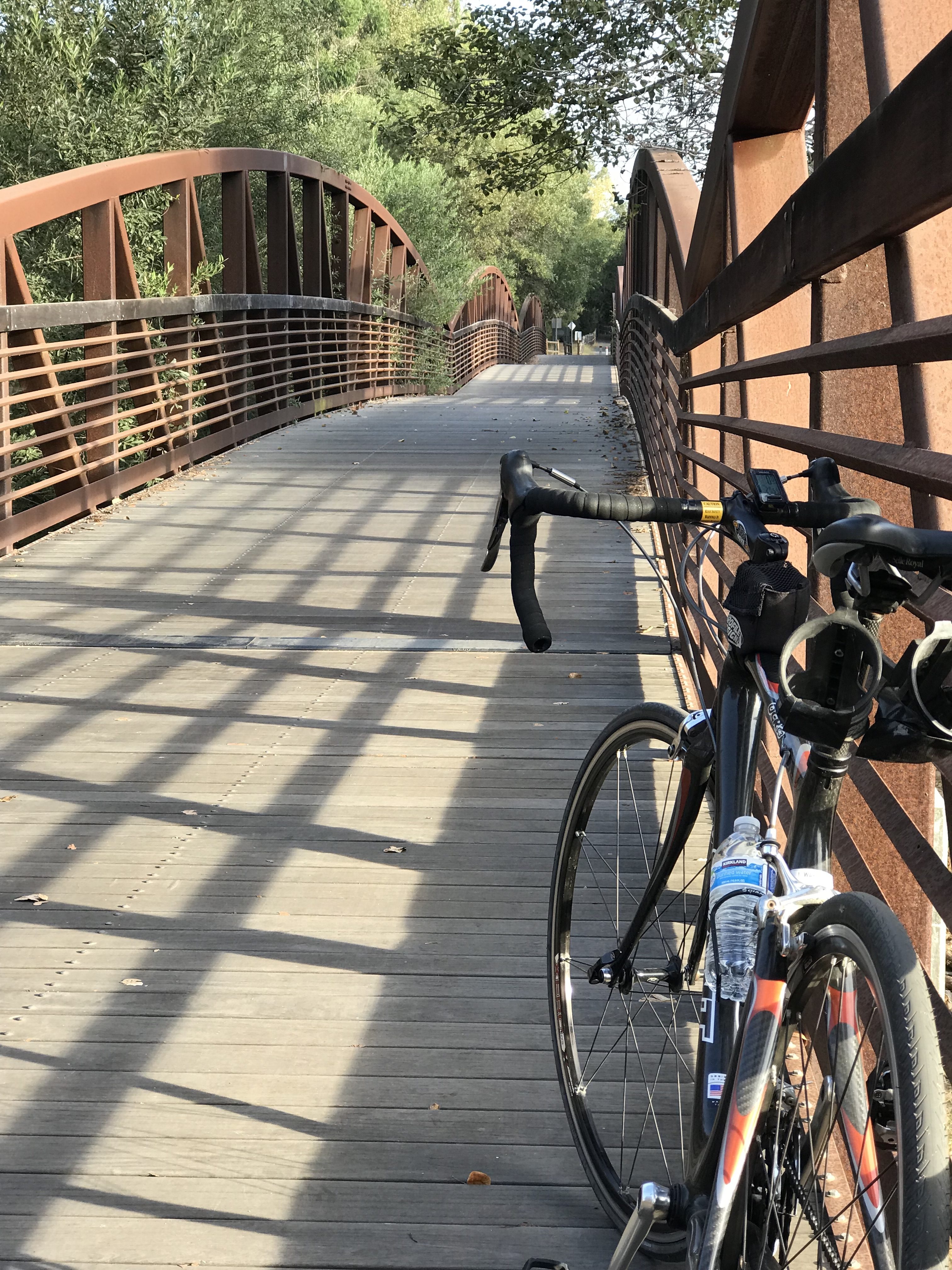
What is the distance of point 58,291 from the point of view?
13445 mm

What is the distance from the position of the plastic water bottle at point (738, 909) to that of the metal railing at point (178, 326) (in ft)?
22.9

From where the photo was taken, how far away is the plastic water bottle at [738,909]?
1534 mm

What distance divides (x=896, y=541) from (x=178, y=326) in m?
11.4

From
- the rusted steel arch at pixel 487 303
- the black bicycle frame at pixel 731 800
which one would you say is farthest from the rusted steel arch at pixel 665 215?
the rusted steel arch at pixel 487 303

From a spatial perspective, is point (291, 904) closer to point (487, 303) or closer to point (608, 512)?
point (608, 512)

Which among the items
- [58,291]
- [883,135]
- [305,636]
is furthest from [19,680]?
[58,291]

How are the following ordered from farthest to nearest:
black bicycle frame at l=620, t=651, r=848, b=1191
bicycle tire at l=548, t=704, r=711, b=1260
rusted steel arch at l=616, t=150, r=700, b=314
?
rusted steel arch at l=616, t=150, r=700, b=314 < bicycle tire at l=548, t=704, r=711, b=1260 < black bicycle frame at l=620, t=651, r=848, b=1191

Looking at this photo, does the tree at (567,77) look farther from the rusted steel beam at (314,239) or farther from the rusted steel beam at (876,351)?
the rusted steel beam at (876,351)

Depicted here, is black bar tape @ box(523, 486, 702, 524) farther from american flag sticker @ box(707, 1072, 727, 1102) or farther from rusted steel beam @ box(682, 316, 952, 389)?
american flag sticker @ box(707, 1072, 727, 1102)

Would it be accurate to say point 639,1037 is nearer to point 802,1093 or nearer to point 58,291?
point 802,1093

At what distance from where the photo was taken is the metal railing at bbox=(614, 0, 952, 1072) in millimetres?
1807

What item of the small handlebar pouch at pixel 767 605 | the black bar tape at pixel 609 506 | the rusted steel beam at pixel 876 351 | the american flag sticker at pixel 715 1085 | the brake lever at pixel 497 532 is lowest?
the american flag sticker at pixel 715 1085

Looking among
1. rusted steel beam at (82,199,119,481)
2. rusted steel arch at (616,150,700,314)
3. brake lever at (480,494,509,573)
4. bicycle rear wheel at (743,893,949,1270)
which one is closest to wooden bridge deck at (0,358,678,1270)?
bicycle rear wheel at (743,893,949,1270)

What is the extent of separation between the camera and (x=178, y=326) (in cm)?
1185
